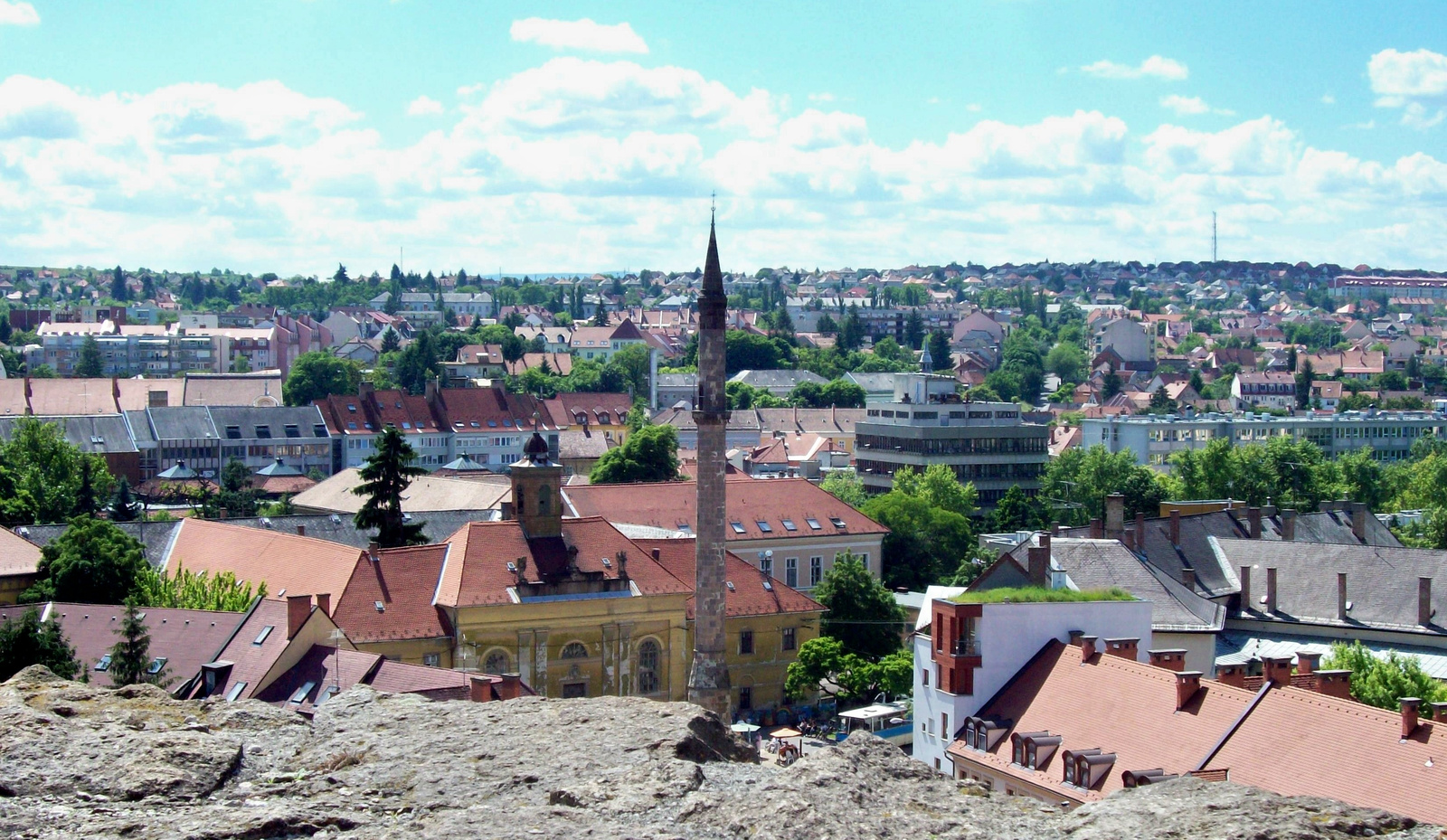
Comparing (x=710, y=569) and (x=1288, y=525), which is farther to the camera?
(x=1288, y=525)

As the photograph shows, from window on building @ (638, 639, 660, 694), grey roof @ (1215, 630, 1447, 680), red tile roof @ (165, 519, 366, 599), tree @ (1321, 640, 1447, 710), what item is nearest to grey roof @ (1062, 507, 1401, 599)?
grey roof @ (1215, 630, 1447, 680)

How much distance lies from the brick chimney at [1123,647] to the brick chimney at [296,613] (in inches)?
657

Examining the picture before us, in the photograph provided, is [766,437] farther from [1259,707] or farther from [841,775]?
[841,775]

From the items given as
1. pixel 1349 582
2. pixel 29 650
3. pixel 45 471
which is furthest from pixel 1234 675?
pixel 45 471

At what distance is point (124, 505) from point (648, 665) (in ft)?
143

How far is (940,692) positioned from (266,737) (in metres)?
27.2

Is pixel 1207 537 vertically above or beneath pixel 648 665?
above

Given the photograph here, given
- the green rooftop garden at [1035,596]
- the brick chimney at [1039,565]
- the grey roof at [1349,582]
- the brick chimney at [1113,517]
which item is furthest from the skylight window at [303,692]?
the grey roof at [1349,582]

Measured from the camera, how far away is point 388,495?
185ft

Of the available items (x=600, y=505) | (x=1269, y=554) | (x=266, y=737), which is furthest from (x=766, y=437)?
(x=266, y=737)

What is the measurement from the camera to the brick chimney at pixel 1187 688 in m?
30.0

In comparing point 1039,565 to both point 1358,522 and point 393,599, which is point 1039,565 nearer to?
point 393,599

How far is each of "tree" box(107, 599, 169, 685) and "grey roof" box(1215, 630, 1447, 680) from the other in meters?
25.2

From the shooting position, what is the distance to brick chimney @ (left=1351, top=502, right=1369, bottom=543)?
65.2 m
